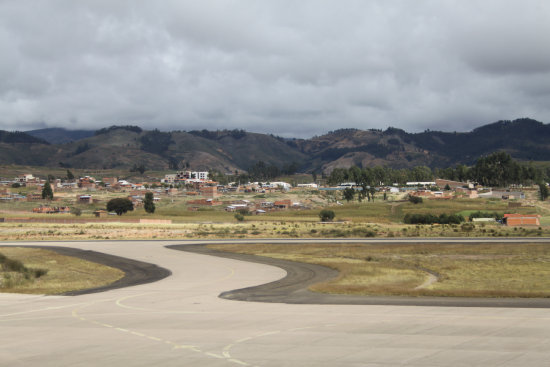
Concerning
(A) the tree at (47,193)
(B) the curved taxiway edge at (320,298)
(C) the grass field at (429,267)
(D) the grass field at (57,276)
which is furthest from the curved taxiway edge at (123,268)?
(A) the tree at (47,193)

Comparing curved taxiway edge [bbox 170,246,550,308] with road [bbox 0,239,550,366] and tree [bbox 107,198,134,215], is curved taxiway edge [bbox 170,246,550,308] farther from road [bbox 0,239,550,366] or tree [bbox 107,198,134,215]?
tree [bbox 107,198,134,215]

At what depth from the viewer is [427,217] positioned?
390 feet

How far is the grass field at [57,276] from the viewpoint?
34750 mm

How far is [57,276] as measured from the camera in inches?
1603

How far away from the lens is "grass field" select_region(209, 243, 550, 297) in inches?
1229

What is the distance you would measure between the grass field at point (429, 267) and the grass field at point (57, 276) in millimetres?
16912

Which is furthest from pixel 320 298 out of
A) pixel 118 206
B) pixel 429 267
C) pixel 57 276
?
pixel 118 206

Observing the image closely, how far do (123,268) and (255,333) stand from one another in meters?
29.2

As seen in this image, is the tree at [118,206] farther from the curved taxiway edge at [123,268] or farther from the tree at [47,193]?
Result: the curved taxiway edge at [123,268]

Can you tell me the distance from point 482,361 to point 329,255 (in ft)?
127

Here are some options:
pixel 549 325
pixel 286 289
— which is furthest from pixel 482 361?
pixel 286 289

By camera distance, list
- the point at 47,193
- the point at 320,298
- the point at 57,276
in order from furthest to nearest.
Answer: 1. the point at 47,193
2. the point at 57,276
3. the point at 320,298

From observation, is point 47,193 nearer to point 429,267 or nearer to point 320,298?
point 429,267

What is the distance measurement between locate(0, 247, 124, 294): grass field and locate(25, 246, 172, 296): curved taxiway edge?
3.17ft
